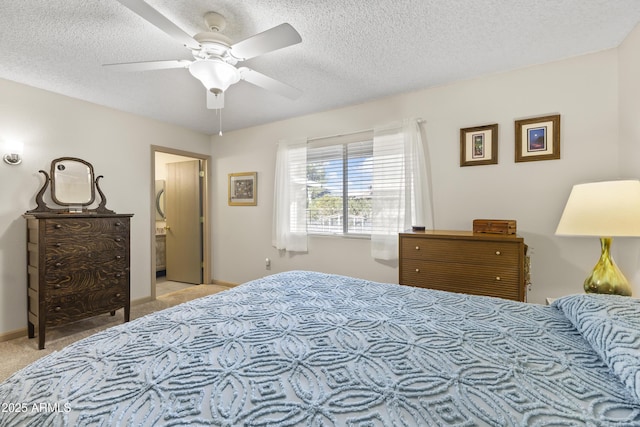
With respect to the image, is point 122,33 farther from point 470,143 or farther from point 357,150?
point 470,143

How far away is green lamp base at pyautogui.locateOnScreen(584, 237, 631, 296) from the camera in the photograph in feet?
5.60

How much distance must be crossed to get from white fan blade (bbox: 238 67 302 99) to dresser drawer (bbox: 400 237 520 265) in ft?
5.24

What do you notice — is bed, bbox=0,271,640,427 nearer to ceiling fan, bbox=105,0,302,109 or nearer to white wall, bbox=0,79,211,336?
ceiling fan, bbox=105,0,302,109

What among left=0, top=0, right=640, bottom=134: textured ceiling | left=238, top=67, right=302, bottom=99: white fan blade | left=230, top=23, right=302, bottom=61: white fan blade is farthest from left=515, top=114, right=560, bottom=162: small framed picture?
left=230, top=23, right=302, bottom=61: white fan blade

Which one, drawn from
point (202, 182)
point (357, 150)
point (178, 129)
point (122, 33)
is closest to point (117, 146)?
point (178, 129)

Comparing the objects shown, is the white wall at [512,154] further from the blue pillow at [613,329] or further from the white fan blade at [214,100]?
the white fan blade at [214,100]

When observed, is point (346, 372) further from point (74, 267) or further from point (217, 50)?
point (74, 267)

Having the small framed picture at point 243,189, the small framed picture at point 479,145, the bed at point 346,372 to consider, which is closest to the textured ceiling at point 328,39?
the small framed picture at point 479,145

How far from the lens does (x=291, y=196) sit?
3949mm

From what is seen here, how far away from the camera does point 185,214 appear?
504 centimetres

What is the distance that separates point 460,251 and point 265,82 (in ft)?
6.72

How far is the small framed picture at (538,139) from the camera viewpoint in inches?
98.2

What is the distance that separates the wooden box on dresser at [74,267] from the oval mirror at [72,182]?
1.26ft

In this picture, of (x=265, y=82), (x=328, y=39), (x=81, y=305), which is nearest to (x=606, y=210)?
(x=328, y=39)
